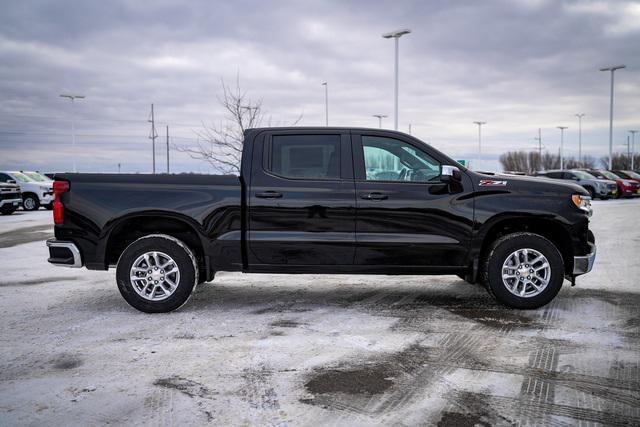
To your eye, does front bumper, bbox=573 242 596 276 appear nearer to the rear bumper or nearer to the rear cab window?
the rear cab window

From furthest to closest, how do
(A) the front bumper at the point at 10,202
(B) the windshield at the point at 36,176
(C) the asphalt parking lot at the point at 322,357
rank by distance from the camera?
(B) the windshield at the point at 36,176 < (A) the front bumper at the point at 10,202 < (C) the asphalt parking lot at the point at 322,357

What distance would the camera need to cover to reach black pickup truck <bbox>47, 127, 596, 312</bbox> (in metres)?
5.54

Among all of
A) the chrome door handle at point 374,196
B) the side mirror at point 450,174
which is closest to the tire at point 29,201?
the chrome door handle at point 374,196

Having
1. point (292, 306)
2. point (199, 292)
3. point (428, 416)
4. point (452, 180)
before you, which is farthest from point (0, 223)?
point (428, 416)

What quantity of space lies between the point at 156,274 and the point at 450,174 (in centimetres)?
313

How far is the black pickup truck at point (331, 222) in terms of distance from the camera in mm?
5539

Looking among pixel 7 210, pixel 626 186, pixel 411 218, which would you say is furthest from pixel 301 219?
→ pixel 626 186

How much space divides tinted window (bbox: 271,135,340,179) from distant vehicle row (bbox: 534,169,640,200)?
25694 mm

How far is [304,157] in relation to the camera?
572cm

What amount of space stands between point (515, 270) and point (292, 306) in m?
Result: 2.36

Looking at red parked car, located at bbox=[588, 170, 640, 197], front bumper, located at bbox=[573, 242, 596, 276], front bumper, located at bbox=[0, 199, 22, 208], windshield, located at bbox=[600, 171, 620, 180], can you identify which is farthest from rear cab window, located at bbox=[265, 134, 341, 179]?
windshield, located at bbox=[600, 171, 620, 180]

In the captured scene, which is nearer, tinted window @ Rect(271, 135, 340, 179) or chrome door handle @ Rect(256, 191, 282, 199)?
chrome door handle @ Rect(256, 191, 282, 199)

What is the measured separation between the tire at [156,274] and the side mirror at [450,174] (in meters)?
2.67

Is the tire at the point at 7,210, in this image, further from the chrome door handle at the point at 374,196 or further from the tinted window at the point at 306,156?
the chrome door handle at the point at 374,196
